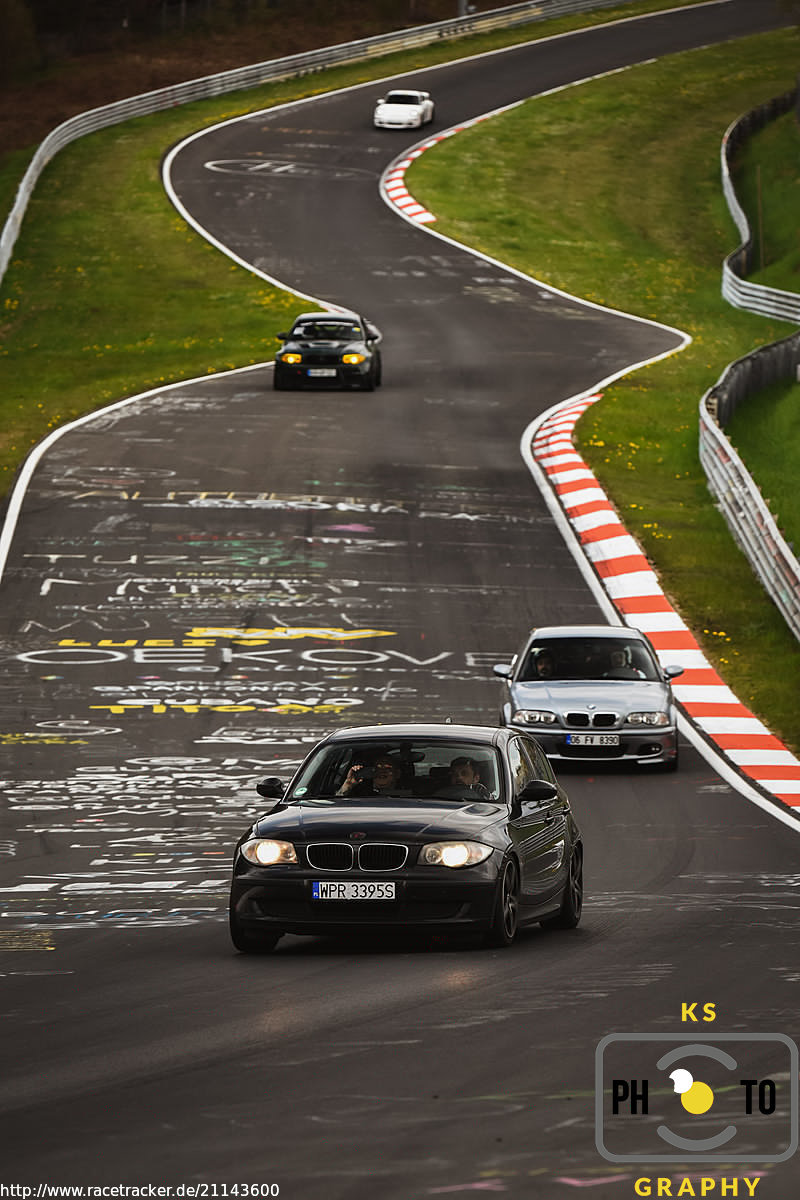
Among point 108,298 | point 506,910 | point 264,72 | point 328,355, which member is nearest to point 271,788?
point 506,910

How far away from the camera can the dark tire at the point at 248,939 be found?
11.0 m

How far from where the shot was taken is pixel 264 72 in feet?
276

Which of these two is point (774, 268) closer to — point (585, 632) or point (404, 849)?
point (585, 632)

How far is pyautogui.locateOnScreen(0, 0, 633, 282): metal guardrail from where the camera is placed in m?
67.1

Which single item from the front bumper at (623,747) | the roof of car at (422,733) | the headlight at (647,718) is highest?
the roof of car at (422,733)

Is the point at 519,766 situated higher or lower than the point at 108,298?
higher

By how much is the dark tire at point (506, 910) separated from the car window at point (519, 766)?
804 mm

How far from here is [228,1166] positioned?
6.55m

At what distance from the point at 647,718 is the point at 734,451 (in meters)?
12.5

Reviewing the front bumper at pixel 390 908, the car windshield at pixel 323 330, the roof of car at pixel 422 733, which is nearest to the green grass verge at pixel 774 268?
the car windshield at pixel 323 330

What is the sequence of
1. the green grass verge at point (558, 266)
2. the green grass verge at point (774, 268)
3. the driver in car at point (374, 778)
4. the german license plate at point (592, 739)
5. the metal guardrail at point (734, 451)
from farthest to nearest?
the green grass verge at point (774, 268) → the green grass verge at point (558, 266) → the metal guardrail at point (734, 451) → the german license plate at point (592, 739) → the driver in car at point (374, 778)

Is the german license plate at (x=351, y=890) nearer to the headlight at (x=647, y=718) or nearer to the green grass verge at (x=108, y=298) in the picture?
the headlight at (x=647, y=718)

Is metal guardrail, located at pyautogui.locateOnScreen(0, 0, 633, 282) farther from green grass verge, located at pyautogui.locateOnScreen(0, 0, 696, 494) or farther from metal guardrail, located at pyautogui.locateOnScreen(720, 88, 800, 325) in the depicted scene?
metal guardrail, located at pyautogui.locateOnScreen(720, 88, 800, 325)

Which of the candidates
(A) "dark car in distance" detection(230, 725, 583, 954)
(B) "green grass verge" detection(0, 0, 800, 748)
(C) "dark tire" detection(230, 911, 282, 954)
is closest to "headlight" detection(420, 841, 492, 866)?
(A) "dark car in distance" detection(230, 725, 583, 954)
